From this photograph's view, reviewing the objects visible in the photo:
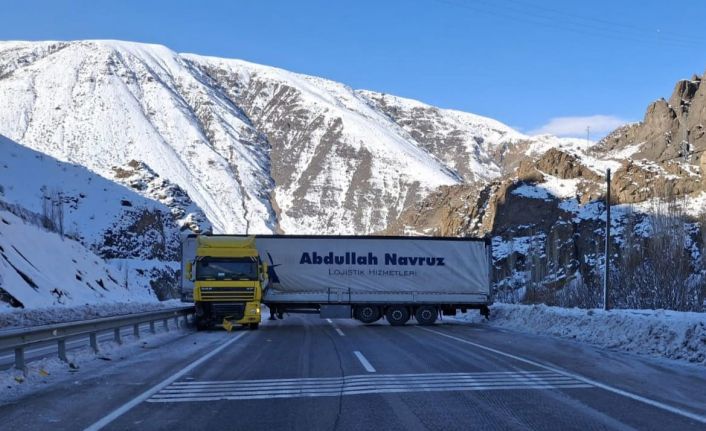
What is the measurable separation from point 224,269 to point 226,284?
0.57m

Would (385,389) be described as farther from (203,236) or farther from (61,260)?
(61,260)

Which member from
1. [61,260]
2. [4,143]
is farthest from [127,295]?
[4,143]

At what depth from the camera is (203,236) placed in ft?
76.7

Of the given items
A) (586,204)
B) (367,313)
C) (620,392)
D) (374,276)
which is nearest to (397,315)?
(367,313)

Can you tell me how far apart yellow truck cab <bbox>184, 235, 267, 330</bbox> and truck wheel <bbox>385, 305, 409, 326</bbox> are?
693cm

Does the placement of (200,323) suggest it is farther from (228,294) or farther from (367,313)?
(367,313)

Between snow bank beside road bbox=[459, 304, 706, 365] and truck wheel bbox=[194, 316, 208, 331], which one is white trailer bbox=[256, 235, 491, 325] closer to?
truck wheel bbox=[194, 316, 208, 331]

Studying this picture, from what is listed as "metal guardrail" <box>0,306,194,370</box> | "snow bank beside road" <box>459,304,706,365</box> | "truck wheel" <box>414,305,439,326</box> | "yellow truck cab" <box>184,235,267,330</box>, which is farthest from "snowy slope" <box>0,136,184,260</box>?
"snow bank beside road" <box>459,304,706,365</box>

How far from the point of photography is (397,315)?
1086 inches

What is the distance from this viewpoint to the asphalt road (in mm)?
7684

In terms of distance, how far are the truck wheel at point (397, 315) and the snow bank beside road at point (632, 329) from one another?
4.86 metres

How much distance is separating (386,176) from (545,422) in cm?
18952

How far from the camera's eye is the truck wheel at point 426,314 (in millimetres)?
27797

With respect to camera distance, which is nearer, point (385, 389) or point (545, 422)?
point (545, 422)
